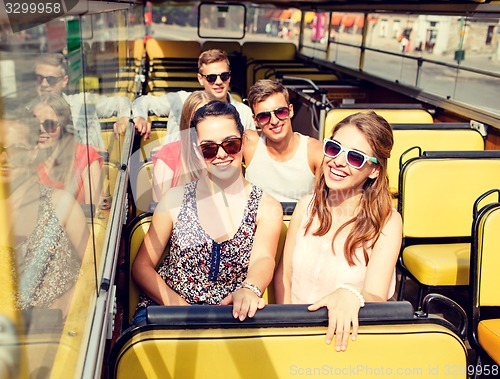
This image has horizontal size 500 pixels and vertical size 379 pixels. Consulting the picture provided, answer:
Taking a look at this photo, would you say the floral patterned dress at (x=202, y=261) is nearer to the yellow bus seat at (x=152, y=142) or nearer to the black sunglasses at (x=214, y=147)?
the black sunglasses at (x=214, y=147)

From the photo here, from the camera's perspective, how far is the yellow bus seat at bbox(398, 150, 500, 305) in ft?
10.3

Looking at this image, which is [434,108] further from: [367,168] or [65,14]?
[65,14]

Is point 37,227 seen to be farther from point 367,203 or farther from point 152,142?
point 152,142

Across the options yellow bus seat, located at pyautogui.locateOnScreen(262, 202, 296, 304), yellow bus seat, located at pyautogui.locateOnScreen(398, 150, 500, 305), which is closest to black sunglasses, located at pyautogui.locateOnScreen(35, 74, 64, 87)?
yellow bus seat, located at pyautogui.locateOnScreen(262, 202, 296, 304)

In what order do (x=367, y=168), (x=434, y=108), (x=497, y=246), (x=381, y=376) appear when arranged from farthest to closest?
(x=434, y=108) → (x=497, y=246) → (x=367, y=168) → (x=381, y=376)

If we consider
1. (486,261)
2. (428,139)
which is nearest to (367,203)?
(486,261)

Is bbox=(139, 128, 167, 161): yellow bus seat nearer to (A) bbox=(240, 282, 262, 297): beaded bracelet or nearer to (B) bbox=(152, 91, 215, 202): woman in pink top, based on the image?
(B) bbox=(152, 91, 215, 202): woman in pink top

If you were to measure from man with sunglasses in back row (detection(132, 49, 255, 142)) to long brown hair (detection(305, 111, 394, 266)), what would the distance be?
5.45ft

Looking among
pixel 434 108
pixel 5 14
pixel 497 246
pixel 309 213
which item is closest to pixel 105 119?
pixel 309 213

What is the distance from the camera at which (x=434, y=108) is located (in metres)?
5.69

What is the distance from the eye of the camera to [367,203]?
2045 mm

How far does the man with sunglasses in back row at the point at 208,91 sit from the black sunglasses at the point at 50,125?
2608 mm

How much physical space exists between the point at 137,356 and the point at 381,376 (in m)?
0.65

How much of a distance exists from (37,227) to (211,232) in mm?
1176
